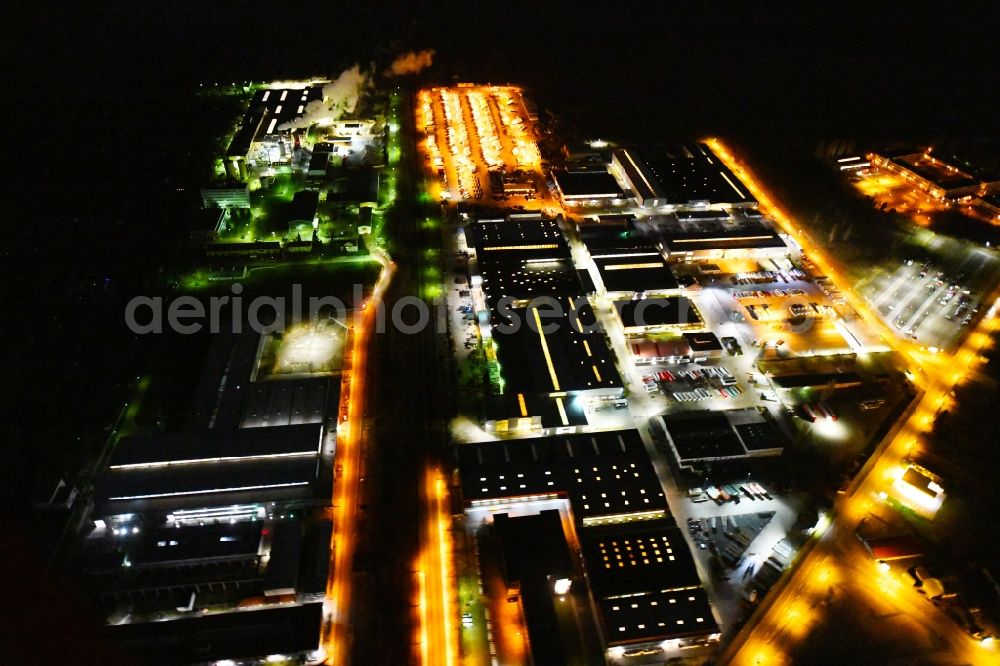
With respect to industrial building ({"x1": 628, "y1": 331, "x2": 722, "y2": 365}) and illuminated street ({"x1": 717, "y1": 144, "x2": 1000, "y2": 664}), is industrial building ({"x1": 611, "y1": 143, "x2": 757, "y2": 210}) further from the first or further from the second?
illuminated street ({"x1": 717, "y1": 144, "x2": 1000, "y2": 664})

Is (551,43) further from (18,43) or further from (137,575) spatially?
(137,575)

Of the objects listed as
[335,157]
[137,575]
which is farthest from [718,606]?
[335,157]

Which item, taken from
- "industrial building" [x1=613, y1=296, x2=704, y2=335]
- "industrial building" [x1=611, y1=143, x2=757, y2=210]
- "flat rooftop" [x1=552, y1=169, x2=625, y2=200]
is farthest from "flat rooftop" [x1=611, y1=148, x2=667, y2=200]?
"industrial building" [x1=613, y1=296, x2=704, y2=335]

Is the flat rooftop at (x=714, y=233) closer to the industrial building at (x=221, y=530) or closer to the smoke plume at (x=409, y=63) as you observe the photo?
the industrial building at (x=221, y=530)

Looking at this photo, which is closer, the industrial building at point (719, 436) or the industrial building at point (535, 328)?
the industrial building at point (719, 436)

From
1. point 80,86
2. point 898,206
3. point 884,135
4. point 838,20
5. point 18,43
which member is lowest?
point 898,206

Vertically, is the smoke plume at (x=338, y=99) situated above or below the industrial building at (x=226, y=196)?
above

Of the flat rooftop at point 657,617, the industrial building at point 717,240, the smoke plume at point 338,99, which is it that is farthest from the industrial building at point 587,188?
the flat rooftop at point 657,617
